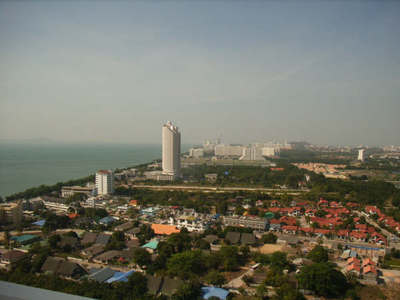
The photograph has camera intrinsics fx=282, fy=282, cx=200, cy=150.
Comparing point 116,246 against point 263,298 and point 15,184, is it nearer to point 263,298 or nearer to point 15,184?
point 263,298

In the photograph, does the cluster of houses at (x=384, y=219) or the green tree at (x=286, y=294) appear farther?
the cluster of houses at (x=384, y=219)

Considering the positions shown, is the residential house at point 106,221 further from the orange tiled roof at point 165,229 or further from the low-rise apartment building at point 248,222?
the low-rise apartment building at point 248,222

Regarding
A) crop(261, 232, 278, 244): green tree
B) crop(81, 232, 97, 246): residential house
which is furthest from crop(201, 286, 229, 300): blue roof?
crop(81, 232, 97, 246): residential house

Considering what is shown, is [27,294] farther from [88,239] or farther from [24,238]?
[24,238]

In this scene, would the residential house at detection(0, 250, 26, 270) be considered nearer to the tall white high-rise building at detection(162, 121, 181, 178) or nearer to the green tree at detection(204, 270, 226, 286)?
the green tree at detection(204, 270, 226, 286)

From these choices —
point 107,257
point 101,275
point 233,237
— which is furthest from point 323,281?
point 107,257

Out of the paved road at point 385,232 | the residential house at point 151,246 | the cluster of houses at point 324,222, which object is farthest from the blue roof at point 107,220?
the paved road at point 385,232
